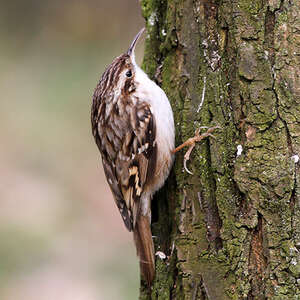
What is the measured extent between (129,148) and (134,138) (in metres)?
0.06

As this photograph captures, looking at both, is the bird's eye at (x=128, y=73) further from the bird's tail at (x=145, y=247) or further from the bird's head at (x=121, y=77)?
the bird's tail at (x=145, y=247)

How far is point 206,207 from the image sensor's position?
2.23 meters

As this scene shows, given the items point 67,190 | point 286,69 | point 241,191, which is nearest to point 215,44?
point 286,69

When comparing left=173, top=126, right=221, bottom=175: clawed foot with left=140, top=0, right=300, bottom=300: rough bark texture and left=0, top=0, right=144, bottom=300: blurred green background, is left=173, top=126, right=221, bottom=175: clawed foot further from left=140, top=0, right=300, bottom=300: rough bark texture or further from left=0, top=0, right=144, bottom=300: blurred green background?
left=0, top=0, right=144, bottom=300: blurred green background

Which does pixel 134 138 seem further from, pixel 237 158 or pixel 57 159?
pixel 57 159

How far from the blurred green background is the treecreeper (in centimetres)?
163

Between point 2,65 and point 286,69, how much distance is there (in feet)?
16.8

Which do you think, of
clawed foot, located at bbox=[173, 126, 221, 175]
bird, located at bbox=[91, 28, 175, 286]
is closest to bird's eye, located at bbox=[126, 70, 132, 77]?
bird, located at bbox=[91, 28, 175, 286]

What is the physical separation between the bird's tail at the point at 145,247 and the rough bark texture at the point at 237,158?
52mm

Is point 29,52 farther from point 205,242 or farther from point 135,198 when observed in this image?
point 205,242

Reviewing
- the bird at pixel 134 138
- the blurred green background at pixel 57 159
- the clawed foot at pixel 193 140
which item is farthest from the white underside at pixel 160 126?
the blurred green background at pixel 57 159

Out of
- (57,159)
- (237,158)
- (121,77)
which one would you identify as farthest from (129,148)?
(57,159)

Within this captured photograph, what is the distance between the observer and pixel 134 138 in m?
2.64

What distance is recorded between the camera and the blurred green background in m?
4.29
